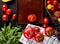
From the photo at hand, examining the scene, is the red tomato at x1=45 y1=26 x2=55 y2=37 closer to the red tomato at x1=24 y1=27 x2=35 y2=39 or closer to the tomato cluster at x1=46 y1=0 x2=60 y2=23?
the red tomato at x1=24 y1=27 x2=35 y2=39

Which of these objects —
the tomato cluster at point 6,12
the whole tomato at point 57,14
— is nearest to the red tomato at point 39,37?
the whole tomato at point 57,14

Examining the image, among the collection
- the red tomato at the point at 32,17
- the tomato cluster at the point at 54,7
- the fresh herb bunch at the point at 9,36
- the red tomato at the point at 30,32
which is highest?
the tomato cluster at the point at 54,7

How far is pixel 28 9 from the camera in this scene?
165 centimetres

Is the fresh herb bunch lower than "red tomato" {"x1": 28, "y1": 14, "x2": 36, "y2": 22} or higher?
lower

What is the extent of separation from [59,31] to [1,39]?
43 cm

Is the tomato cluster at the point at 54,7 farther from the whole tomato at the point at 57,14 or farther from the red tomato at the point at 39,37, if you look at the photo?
the red tomato at the point at 39,37

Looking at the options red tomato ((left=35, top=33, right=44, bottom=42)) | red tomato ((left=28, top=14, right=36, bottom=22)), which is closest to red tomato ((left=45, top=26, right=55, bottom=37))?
red tomato ((left=35, top=33, right=44, bottom=42))

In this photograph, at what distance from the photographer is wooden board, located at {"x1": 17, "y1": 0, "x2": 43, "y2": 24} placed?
5.36ft

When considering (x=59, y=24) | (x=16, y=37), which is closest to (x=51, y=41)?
(x=59, y=24)

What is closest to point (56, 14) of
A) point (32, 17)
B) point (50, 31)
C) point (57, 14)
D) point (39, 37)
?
point (57, 14)

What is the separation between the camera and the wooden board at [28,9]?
64.3 inches

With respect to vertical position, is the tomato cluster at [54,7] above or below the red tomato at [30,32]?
above

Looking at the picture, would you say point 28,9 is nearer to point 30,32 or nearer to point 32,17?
point 32,17

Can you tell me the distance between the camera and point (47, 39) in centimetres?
129
